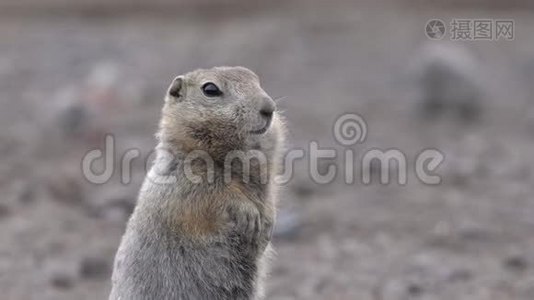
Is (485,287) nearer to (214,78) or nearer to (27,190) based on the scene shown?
(214,78)

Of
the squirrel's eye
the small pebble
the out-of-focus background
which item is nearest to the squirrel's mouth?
the squirrel's eye

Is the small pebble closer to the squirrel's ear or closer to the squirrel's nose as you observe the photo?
the squirrel's ear

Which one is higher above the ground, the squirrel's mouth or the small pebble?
the squirrel's mouth

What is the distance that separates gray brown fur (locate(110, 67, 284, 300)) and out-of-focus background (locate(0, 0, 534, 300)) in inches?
77.4

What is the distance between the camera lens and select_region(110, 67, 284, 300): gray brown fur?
16.9ft

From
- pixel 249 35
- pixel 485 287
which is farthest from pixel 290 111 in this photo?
pixel 485 287

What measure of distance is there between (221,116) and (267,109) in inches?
9.6

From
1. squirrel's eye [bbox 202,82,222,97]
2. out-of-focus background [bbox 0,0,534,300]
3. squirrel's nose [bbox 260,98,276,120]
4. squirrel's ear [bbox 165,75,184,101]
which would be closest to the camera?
squirrel's nose [bbox 260,98,276,120]

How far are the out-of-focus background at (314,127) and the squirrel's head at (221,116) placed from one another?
2159 millimetres

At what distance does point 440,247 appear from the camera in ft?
26.2

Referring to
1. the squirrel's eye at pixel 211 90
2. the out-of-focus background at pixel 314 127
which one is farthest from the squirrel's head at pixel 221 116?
the out-of-focus background at pixel 314 127

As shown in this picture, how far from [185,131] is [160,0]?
11.8 meters

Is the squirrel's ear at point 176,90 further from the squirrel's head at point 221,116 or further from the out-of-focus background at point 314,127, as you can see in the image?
the out-of-focus background at point 314,127

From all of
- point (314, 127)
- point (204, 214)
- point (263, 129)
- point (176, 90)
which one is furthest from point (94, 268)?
point (314, 127)
